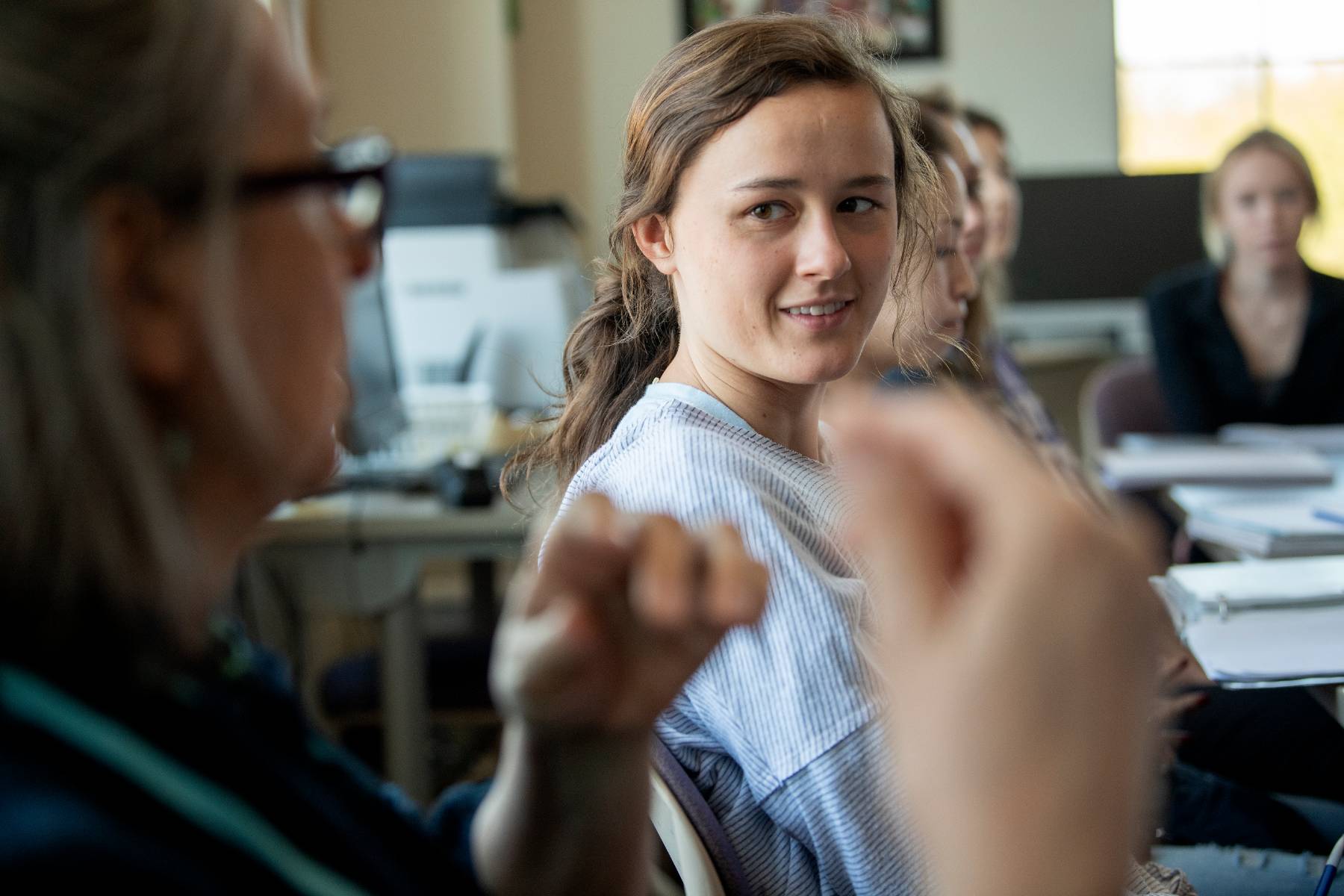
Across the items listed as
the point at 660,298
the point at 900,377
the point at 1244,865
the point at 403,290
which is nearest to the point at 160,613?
the point at 660,298

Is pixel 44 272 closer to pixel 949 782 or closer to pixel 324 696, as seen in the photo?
pixel 949 782

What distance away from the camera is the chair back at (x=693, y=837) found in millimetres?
899

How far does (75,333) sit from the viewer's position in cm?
44

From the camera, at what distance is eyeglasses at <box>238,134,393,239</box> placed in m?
0.52

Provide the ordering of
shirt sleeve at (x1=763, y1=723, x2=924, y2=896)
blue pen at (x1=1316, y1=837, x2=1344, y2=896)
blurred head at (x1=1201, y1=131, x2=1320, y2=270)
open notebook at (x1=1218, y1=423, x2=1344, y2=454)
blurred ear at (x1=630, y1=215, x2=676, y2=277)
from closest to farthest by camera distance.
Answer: shirt sleeve at (x1=763, y1=723, x2=924, y2=896), blue pen at (x1=1316, y1=837, x2=1344, y2=896), blurred ear at (x1=630, y1=215, x2=676, y2=277), open notebook at (x1=1218, y1=423, x2=1344, y2=454), blurred head at (x1=1201, y1=131, x2=1320, y2=270)

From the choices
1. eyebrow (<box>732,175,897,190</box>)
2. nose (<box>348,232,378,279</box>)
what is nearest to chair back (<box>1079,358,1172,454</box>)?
eyebrow (<box>732,175,897,190</box>)

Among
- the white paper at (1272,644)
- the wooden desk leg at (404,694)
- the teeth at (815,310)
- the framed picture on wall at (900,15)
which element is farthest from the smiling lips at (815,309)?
the framed picture on wall at (900,15)

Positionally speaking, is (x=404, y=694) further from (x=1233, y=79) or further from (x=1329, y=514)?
(x=1233, y=79)

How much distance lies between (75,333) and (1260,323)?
295 cm

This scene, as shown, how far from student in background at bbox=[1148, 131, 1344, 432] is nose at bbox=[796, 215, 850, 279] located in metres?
1.99

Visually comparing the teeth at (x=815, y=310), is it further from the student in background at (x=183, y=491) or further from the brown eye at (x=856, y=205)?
the student in background at (x=183, y=491)

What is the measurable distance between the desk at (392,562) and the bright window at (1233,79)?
3.78 meters

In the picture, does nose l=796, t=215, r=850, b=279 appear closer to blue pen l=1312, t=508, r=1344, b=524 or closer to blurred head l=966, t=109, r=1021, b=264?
blue pen l=1312, t=508, r=1344, b=524

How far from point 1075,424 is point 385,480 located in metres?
2.84
